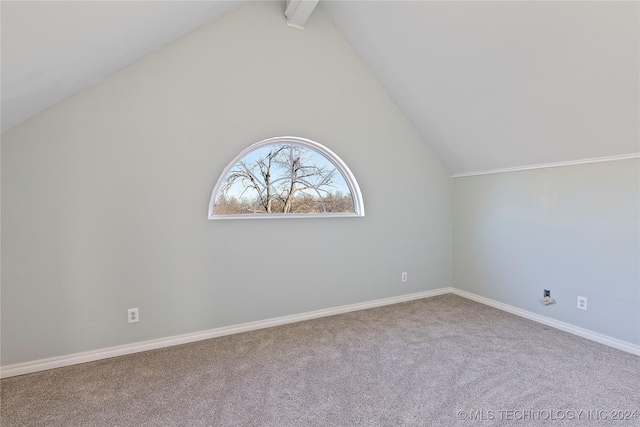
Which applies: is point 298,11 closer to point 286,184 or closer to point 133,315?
point 286,184

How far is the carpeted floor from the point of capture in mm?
1724

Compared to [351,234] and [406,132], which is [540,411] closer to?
[351,234]

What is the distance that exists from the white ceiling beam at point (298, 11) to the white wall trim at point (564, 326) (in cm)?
345

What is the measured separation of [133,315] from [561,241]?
369 centimetres

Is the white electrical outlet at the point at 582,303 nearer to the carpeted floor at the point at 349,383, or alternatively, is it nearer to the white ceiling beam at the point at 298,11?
the carpeted floor at the point at 349,383

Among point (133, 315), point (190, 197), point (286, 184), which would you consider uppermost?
point (286, 184)

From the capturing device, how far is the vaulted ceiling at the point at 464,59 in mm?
1572

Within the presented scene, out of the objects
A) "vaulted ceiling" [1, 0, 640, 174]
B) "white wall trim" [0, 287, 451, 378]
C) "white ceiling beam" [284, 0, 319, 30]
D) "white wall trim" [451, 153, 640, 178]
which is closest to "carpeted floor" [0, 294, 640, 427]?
"white wall trim" [0, 287, 451, 378]

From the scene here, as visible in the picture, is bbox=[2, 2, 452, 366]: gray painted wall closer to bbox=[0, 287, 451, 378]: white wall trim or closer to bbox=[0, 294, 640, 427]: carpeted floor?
bbox=[0, 287, 451, 378]: white wall trim

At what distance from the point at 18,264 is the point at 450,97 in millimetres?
3713

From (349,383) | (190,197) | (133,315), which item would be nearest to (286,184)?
(190,197)

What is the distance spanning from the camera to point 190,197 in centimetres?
267

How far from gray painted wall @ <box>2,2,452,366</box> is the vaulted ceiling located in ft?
0.71

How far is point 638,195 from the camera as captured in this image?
93.9 inches
